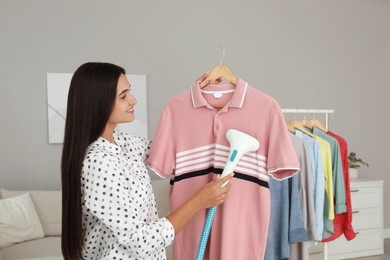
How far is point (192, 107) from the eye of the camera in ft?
6.56

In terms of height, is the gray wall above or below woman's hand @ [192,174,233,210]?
above

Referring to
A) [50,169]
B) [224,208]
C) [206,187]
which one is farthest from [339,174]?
[50,169]

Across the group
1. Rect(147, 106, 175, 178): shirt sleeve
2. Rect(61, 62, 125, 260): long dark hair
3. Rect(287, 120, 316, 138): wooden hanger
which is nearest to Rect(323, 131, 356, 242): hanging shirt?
Rect(287, 120, 316, 138): wooden hanger

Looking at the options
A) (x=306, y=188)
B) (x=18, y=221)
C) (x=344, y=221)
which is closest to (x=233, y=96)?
(x=306, y=188)

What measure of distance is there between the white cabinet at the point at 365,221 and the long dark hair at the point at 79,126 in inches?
143

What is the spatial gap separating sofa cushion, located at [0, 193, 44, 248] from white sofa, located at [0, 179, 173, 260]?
3 centimetres

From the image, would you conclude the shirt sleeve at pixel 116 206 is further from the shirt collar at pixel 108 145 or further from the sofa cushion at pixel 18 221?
the sofa cushion at pixel 18 221

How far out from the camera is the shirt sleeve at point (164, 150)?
1.96m

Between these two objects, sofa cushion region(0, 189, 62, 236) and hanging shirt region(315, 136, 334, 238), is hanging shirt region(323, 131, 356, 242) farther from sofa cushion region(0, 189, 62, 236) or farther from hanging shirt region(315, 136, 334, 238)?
sofa cushion region(0, 189, 62, 236)

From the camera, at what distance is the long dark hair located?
1.53 metres

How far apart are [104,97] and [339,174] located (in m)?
1.97

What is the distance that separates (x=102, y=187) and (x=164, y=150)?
0.54 m

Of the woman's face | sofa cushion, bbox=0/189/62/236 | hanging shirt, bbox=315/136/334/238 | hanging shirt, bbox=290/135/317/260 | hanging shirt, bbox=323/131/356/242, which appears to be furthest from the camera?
sofa cushion, bbox=0/189/62/236

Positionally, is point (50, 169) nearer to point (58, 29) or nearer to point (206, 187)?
point (58, 29)
